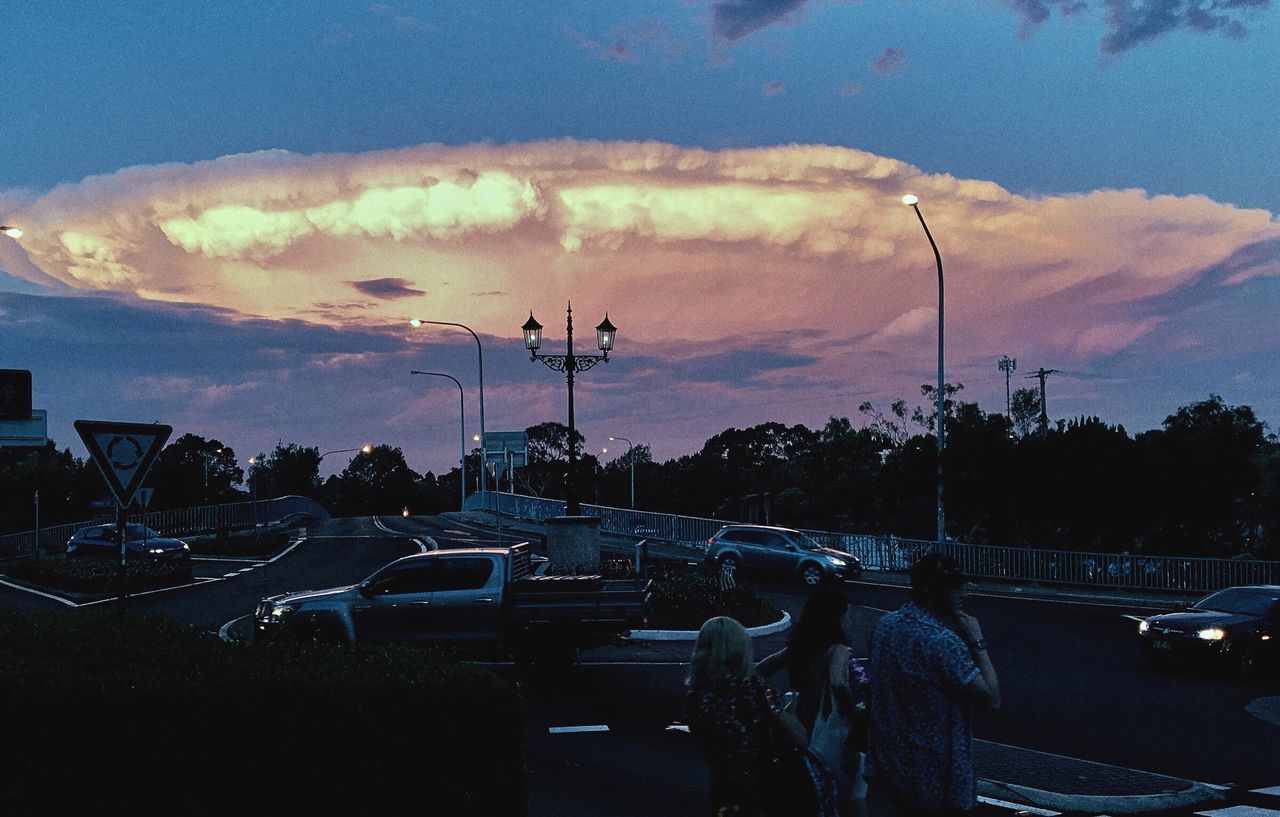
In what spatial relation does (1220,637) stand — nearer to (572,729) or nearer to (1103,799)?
(1103,799)

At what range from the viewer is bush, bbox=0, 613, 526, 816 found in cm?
629

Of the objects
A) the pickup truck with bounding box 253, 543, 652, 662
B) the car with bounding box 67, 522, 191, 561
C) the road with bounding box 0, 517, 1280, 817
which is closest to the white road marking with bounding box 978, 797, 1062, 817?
the road with bounding box 0, 517, 1280, 817

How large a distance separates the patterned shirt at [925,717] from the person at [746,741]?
40 centimetres

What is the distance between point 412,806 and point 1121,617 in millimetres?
23268

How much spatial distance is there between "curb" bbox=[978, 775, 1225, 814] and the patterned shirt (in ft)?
14.7

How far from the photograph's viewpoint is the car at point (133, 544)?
38.8m

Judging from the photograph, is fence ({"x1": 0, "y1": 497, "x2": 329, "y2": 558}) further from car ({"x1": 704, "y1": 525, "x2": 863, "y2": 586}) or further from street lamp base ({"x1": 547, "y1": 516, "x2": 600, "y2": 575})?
street lamp base ({"x1": 547, "y1": 516, "x2": 600, "y2": 575})

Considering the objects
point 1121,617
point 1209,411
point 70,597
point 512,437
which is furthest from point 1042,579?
point 1209,411

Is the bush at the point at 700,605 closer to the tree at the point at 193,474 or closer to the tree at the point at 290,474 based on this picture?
the tree at the point at 193,474

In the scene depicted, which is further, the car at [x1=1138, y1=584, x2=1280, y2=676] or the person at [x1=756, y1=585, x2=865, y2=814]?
the car at [x1=1138, y1=584, x2=1280, y2=676]

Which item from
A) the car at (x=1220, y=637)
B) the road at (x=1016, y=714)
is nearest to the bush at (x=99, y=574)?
the road at (x=1016, y=714)

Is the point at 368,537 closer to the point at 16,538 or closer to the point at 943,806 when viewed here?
the point at 16,538

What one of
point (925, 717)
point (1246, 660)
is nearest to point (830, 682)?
point (925, 717)

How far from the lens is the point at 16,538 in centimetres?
5588
